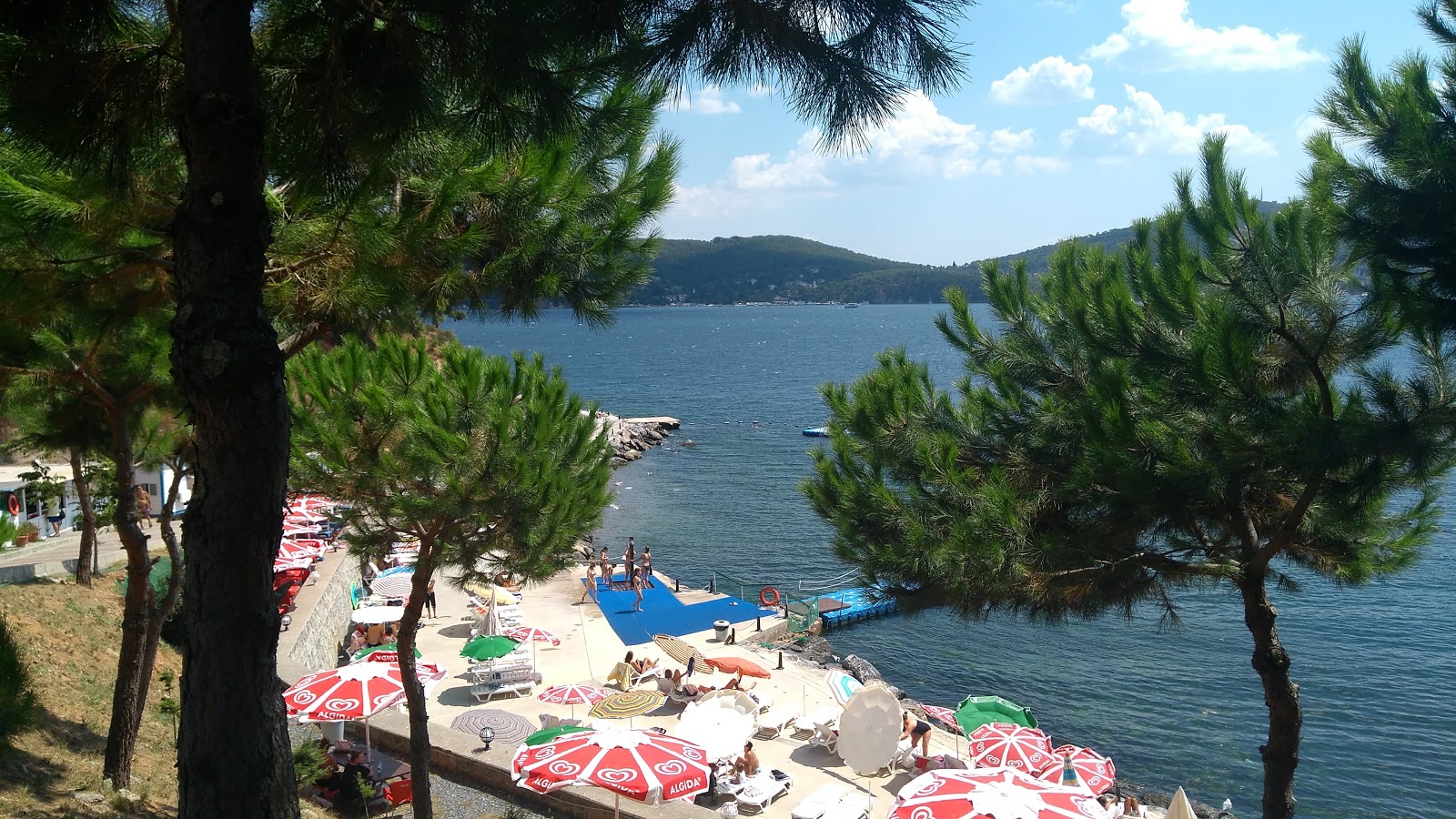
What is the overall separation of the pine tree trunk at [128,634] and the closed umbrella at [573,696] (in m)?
7.16

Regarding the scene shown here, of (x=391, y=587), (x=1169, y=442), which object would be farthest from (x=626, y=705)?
(x=1169, y=442)

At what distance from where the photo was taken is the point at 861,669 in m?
20.7

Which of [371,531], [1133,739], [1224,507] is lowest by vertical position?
[1133,739]

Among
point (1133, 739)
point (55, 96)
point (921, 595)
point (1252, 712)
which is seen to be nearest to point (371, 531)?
point (921, 595)

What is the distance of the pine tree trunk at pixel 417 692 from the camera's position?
27.9 ft

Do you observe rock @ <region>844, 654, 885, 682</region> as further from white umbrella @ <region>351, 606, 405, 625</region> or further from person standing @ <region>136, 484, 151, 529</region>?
person standing @ <region>136, 484, 151, 529</region>

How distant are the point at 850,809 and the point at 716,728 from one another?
230cm

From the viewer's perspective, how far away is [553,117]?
405 cm

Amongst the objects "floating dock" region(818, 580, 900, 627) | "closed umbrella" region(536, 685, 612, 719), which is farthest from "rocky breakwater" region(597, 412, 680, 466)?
"closed umbrella" region(536, 685, 612, 719)

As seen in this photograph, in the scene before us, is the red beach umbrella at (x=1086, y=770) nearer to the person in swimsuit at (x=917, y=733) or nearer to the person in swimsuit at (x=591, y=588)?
the person in swimsuit at (x=917, y=733)

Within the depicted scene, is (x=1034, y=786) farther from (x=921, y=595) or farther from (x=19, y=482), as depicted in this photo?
(x=19, y=482)

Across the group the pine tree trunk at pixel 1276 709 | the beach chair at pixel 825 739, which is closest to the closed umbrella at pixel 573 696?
the beach chair at pixel 825 739

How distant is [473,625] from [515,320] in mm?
15100

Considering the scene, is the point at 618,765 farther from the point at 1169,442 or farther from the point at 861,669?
the point at 861,669
